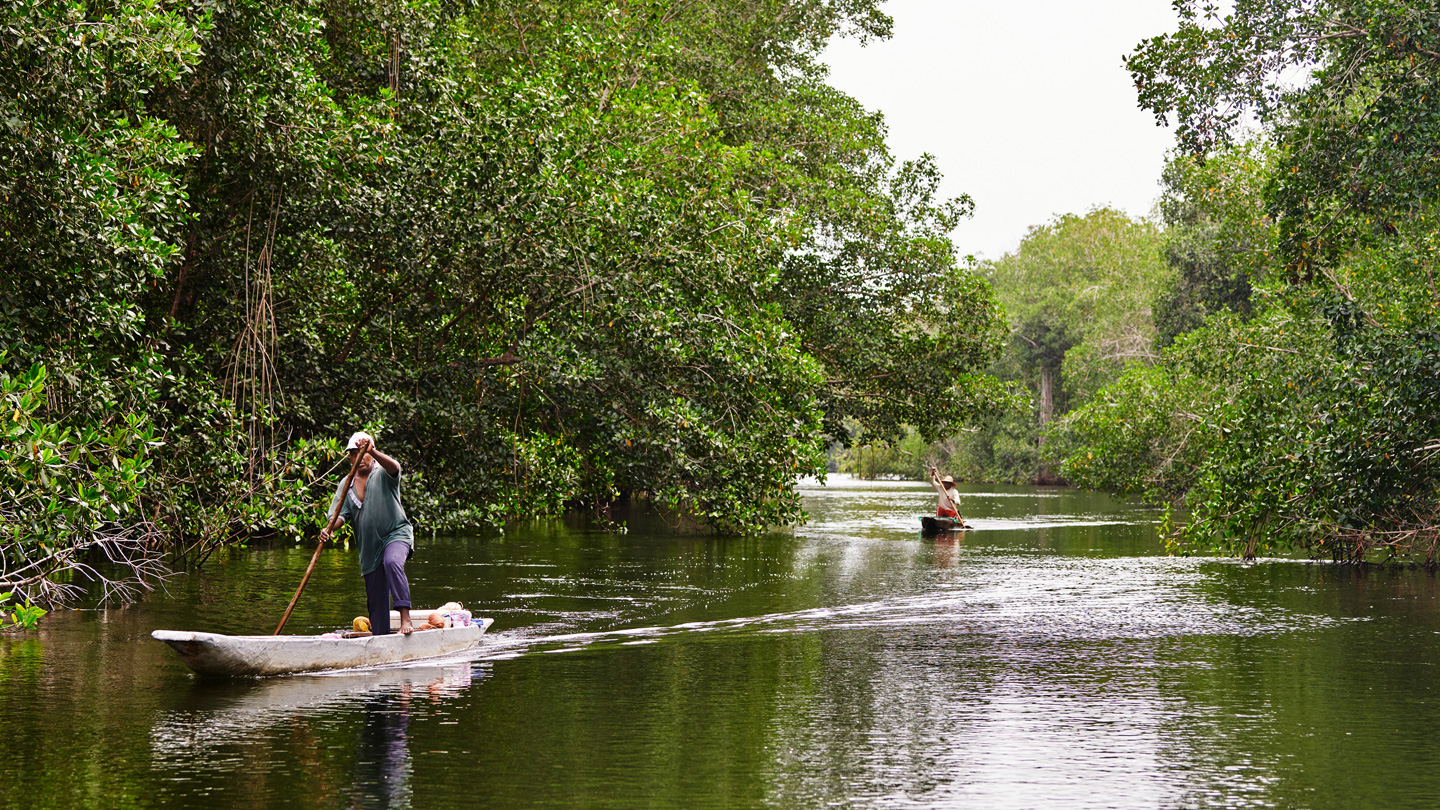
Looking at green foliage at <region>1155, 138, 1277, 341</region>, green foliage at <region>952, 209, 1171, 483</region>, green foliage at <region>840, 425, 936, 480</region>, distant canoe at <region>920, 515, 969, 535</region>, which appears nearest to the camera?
distant canoe at <region>920, 515, 969, 535</region>

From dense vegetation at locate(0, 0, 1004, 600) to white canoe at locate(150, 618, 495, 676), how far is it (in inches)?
81.8

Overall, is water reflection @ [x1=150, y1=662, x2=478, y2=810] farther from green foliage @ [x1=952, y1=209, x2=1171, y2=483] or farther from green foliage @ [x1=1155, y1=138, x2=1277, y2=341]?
green foliage @ [x1=952, y1=209, x2=1171, y2=483]

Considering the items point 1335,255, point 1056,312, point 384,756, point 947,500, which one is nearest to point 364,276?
point 384,756

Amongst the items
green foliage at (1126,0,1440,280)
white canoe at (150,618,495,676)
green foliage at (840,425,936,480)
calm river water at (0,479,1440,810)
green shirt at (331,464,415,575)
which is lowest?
calm river water at (0,479,1440,810)

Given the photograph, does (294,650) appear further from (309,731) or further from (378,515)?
(309,731)

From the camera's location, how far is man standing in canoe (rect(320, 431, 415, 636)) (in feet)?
40.0

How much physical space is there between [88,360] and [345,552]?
13.5m

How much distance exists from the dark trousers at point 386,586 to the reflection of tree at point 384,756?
1422 mm

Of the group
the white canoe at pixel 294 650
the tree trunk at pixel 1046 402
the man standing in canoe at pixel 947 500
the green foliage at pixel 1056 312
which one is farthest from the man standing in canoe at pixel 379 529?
the tree trunk at pixel 1046 402

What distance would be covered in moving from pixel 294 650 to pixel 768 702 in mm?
4092

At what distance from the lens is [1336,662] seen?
13.3 metres

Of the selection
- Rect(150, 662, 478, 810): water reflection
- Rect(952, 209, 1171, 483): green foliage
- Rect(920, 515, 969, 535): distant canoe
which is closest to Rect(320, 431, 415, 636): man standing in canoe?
Rect(150, 662, 478, 810): water reflection

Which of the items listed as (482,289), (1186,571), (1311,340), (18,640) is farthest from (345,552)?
(1311,340)

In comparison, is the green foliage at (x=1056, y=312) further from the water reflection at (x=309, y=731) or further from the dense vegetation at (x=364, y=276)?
the water reflection at (x=309, y=731)
